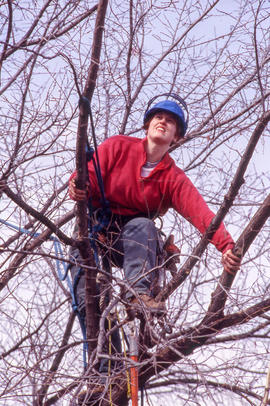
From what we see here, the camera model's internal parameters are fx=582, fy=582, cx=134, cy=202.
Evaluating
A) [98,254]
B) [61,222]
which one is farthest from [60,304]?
[98,254]

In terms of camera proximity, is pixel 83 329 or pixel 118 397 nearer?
pixel 118 397

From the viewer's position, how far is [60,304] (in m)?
5.60

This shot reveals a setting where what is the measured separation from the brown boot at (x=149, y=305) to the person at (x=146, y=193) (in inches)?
0.5

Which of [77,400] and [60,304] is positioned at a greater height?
[60,304]

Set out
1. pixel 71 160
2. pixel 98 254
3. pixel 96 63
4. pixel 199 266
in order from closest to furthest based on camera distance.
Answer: pixel 96 63, pixel 199 266, pixel 98 254, pixel 71 160

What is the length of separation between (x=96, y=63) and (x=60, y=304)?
3174 millimetres

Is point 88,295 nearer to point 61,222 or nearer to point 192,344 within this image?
point 192,344

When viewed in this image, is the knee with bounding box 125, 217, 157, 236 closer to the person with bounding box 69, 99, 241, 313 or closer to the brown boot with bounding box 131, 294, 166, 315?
the person with bounding box 69, 99, 241, 313

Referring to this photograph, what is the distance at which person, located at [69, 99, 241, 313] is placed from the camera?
11.7 ft

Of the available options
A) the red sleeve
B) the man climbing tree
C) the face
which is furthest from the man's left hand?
the face

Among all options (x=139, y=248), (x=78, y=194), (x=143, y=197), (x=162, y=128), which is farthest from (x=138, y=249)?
(x=162, y=128)

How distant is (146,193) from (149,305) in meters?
0.91

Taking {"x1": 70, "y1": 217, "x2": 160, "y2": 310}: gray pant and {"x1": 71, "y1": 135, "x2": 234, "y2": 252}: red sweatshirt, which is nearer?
{"x1": 70, "y1": 217, "x2": 160, "y2": 310}: gray pant

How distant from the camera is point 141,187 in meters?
3.96
